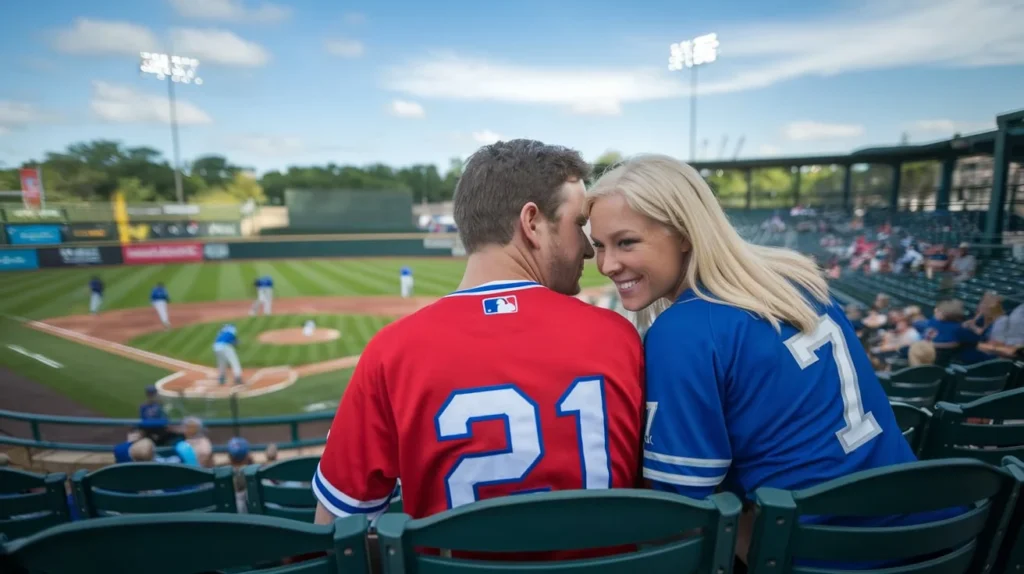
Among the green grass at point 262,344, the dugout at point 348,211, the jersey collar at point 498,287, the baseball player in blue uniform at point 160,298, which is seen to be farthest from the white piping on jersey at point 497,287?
the dugout at point 348,211

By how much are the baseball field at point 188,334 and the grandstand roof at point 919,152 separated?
8.09 meters

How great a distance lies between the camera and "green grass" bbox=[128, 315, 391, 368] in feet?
42.5

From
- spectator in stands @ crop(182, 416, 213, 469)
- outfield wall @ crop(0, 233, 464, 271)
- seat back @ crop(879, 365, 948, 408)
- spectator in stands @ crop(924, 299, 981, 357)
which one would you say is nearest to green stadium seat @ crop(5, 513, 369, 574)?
seat back @ crop(879, 365, 948, 408)

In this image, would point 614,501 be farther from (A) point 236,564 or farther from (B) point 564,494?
(A) point 236,564

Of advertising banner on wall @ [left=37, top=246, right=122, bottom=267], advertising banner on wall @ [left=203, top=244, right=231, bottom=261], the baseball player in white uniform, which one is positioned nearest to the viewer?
advertising banner on wall @ [left=37, top=246, right=122, bottom=267]

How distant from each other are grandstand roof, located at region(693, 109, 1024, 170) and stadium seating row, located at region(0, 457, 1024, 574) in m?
9.41

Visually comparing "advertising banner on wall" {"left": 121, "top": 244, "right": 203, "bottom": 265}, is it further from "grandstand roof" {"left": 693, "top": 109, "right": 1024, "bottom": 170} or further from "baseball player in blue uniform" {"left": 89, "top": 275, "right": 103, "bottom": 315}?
"grandstand roof" {"left": 693, "top": 109, "right": 1024, "bottom": 170}

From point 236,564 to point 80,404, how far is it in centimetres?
1231

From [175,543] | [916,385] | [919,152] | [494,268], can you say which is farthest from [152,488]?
[919,152]

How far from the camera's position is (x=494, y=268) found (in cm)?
139

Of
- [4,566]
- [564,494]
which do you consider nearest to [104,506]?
[4,566]

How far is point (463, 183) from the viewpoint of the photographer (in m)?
1.48

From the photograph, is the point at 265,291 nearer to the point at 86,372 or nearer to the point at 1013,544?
the point at 86,372

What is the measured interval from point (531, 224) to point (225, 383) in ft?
38.0
